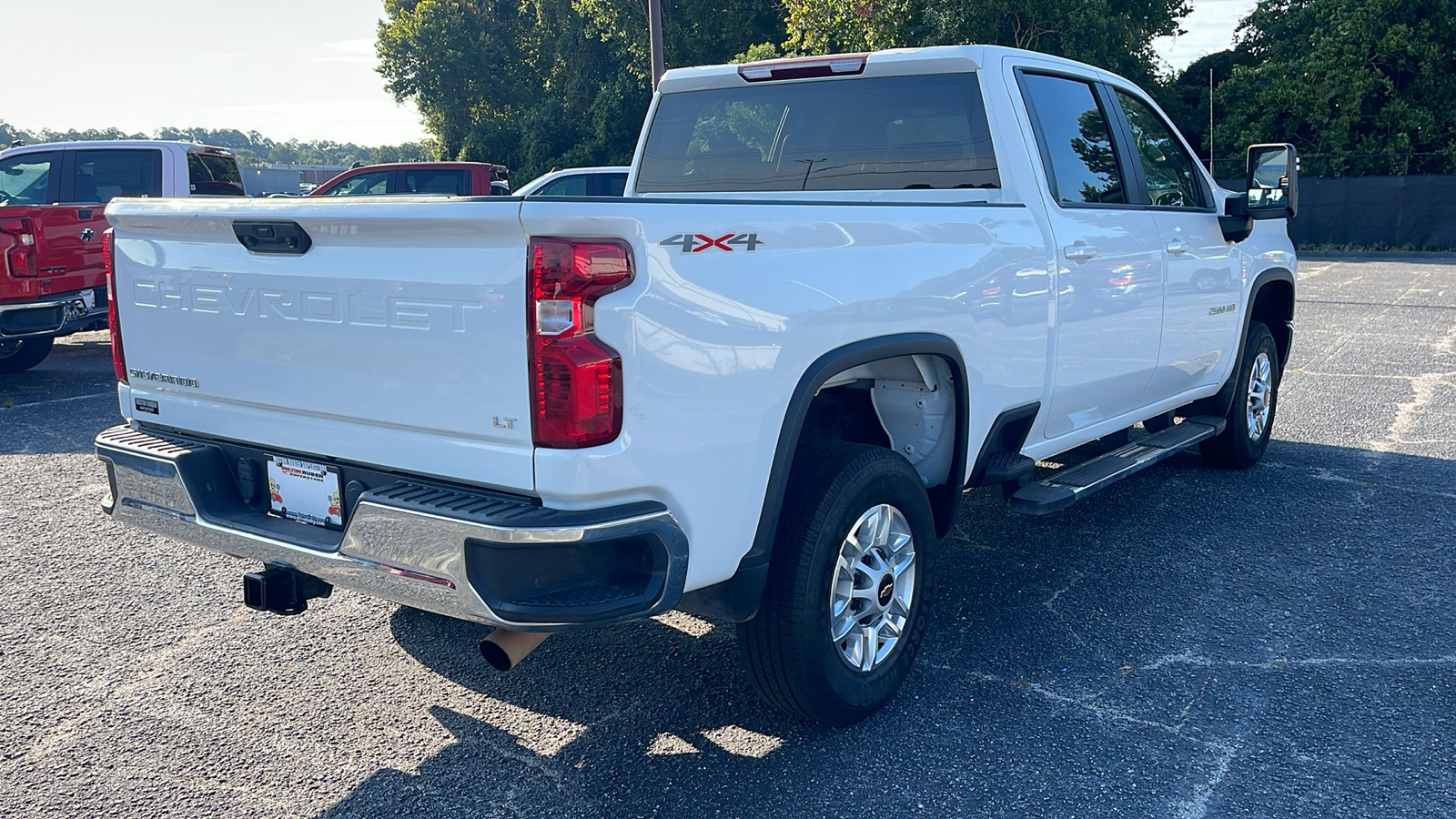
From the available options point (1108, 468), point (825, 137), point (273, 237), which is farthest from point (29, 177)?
point (1108, 468)

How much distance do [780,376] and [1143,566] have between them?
261 cm

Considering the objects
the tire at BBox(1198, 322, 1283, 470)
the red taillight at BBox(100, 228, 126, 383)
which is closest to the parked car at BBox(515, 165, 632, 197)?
the tire at BBox(1198, 322, 1283, 470)

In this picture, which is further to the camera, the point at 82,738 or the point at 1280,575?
the point at 1280,575

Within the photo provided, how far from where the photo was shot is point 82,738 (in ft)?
11.3

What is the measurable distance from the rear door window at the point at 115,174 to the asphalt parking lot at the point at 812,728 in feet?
22.5

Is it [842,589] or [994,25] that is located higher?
[994,25]

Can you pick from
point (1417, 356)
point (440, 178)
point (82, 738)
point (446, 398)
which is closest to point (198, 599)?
point (82, 738)

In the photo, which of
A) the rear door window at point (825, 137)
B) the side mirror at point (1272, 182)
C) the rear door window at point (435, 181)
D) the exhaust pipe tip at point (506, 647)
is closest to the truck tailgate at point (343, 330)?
the exhaust pipe tip at point (506, 647)

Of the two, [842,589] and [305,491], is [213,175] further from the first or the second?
[842,589]

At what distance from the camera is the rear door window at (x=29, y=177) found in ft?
36.5

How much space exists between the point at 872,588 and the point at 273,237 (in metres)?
1.97

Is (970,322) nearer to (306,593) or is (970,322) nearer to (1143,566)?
(1143,566)

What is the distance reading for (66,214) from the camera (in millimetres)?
9461

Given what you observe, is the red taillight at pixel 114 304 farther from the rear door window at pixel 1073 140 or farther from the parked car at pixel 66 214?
the parked car at pixel 66 214
